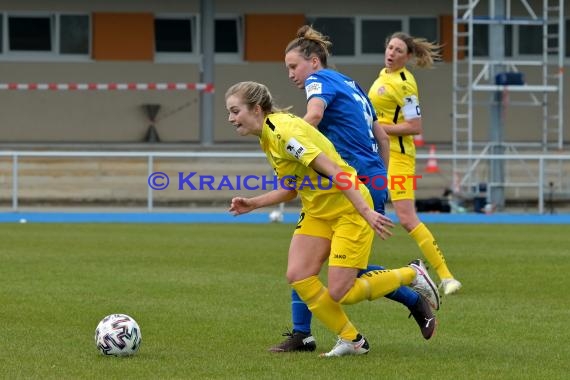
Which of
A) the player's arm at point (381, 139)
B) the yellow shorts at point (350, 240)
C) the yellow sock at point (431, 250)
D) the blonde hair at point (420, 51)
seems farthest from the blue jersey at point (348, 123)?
the yellow sock at point (431, 250)

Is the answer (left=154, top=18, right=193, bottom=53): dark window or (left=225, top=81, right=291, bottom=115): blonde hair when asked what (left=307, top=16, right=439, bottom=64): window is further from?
(left=225, top=81, right=291, bottom=115): blonde hair

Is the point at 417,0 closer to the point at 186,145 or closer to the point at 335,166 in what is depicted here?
the point at 186,145

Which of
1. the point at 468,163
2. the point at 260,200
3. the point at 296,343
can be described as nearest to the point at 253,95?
the point at 260,200

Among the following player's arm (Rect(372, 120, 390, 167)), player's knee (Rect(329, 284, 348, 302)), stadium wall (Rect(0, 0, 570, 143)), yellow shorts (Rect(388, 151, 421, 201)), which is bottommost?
player's knee (Rect(329, 284, 348, 302))

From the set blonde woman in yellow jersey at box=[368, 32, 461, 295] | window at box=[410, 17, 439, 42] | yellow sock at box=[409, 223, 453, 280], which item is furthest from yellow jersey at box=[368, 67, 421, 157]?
window at box=[410, 17, 439, 42]

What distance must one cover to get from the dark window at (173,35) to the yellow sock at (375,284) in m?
24.1

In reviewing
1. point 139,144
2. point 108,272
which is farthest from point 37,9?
→ point 108,272

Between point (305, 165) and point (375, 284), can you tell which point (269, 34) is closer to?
point (375, 284)

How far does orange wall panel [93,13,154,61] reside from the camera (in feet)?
102

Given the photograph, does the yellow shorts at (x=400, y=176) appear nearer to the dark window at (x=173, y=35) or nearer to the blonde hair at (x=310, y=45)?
the blonde hair at (x=310, y=45)

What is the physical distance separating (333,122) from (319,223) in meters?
0.79

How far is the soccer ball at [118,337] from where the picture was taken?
7820 millimetres

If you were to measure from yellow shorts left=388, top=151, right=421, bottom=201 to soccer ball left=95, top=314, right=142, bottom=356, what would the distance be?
4.01m

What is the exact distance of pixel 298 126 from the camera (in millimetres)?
7598
